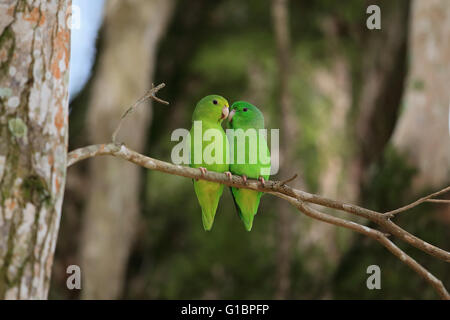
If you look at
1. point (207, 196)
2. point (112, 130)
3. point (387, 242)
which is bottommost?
point (387, 242)

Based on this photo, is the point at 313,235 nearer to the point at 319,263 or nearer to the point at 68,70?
the point at 319,263

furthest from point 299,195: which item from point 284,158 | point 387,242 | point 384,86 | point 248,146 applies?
point 384,86

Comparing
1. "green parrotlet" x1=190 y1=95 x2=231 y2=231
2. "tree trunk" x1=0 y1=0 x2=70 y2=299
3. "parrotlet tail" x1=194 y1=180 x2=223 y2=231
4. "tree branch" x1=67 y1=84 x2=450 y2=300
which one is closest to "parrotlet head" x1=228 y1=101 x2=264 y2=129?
"green parrotlet" x1=190 y1=95 x2=231 y2=231

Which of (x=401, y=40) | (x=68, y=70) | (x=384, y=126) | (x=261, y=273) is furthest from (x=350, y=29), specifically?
(x=68, y=70)

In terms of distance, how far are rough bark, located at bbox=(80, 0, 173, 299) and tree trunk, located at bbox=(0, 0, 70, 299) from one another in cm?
439

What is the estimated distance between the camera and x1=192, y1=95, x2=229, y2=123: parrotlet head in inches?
127

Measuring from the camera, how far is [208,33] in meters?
8.34

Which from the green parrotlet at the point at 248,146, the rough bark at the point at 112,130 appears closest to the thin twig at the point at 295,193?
the green parrotlet at the point at 248,146

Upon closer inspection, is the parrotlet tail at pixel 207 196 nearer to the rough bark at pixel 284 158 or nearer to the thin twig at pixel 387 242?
the thin twig at pixel 387 242

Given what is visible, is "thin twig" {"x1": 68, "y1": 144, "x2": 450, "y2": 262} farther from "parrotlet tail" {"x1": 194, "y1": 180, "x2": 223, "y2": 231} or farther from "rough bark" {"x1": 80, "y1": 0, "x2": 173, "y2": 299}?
"rough bark" {"x1": 80, "y1": 0, "x2": 173, "y2": 299}

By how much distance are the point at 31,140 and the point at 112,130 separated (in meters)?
4.66

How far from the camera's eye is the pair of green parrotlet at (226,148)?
10.6ft

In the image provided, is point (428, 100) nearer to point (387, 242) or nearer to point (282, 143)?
point (282, 143)

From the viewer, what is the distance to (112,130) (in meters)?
6.90
